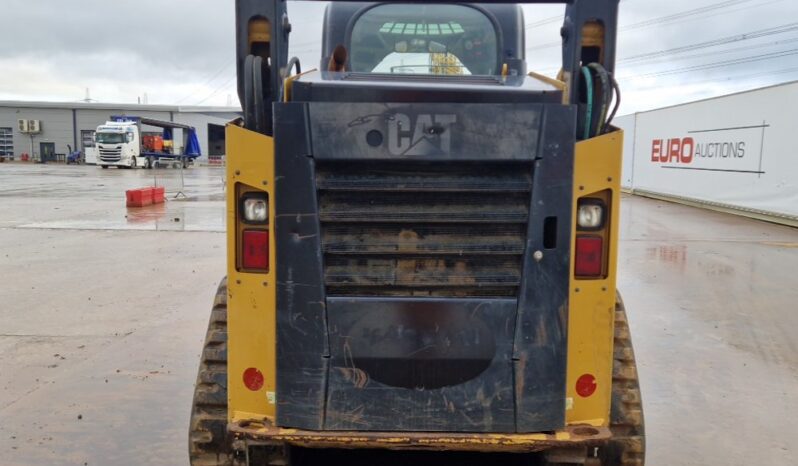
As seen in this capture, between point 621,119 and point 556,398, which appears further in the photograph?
point 621,119

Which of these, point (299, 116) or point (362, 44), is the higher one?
point (362, 44)

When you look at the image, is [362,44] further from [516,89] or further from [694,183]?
[694,183]

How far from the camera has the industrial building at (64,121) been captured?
6469 cm

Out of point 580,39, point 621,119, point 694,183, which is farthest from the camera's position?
point 621,119

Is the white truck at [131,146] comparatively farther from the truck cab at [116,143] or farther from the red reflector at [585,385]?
the red reflector at [585,385]

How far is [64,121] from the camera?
64.9 m

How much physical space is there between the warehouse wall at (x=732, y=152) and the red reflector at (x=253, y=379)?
15435mm

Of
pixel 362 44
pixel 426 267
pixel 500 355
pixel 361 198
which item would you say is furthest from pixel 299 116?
pixel 362 44

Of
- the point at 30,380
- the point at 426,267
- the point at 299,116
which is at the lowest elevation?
the point at 30,380

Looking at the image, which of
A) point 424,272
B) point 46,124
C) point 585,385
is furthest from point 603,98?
point 46,124

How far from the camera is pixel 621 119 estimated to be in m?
27.7

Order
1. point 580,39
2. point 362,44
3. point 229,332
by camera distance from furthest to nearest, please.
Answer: point 362,44 < point 580,39 < point 229,332

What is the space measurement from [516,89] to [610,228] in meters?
0.71

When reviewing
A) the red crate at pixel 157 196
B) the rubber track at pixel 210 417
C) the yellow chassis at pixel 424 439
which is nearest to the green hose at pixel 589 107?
the yellow chassis at pixel 424 439
